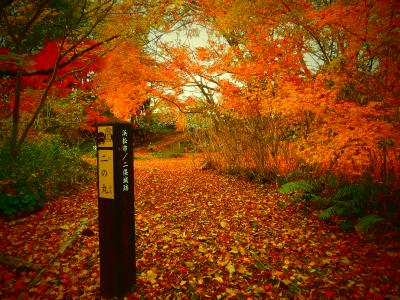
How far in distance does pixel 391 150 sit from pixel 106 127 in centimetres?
514

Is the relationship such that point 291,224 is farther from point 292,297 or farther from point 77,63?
point 77,63

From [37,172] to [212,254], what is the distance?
4.95 metres

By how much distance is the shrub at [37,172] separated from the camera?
576 centimetres

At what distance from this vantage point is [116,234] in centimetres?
294

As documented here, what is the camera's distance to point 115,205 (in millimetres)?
2877

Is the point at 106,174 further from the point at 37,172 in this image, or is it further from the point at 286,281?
the point at 37,172

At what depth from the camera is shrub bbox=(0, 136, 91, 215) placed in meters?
5.76

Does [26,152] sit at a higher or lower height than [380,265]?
higher

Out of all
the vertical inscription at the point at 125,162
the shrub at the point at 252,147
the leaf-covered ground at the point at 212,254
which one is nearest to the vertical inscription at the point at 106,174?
the vertical inscription at the point at 125,162

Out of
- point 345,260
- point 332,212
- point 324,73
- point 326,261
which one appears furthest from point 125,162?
point 324,73

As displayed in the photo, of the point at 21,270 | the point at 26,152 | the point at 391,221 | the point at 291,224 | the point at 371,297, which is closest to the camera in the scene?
the point at 371,297

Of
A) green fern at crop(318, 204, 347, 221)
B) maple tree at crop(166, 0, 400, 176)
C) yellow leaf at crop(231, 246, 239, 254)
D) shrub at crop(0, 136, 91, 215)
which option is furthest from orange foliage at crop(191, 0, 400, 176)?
shrub at crop(0, 136, 91, 215)

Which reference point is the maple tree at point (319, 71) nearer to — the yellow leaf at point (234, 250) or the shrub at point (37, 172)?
the yellow leaf at point (234, 250)

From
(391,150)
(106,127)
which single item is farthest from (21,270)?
(391,150)
